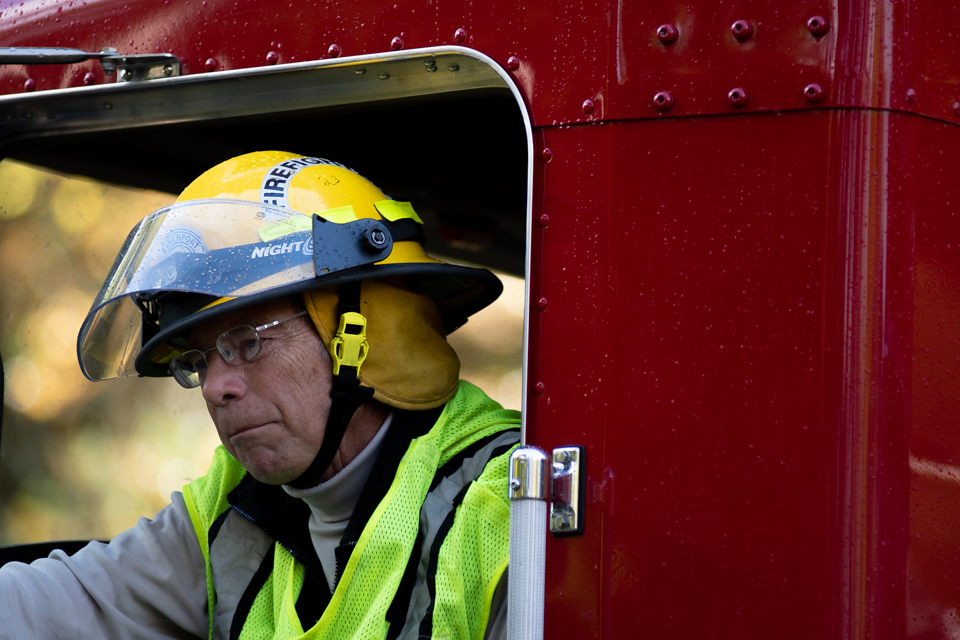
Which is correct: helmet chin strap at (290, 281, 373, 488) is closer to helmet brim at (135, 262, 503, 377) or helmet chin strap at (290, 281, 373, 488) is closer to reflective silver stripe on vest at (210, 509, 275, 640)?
helmet brim at (135, 262, 503, 377)

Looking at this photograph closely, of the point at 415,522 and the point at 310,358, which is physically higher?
the point at 310,358

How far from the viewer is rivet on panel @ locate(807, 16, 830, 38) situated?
4.77ft

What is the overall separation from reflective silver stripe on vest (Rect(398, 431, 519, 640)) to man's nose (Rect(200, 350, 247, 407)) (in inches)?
17.4

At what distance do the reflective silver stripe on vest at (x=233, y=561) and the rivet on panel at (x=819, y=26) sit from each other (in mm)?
1591

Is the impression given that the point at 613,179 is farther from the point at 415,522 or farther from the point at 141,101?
the point at 141,101

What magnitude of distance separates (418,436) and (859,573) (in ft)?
3.35

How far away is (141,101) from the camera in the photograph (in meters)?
2.15

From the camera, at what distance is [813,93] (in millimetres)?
1456

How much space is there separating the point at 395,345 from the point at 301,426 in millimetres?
256

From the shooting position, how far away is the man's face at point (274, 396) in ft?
6.95

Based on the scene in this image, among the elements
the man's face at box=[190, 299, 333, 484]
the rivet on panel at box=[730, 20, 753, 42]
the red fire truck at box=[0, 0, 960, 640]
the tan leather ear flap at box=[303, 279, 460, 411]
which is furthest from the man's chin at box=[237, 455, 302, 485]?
the rivet on panel at box=[730, 20, 753, 42]

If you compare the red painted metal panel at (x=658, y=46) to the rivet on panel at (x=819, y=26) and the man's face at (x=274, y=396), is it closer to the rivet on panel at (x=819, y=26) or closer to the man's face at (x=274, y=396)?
the rivet on panel at (x=819, y=26)

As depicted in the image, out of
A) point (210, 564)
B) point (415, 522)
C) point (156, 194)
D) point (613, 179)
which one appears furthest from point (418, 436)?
point (156, 194)

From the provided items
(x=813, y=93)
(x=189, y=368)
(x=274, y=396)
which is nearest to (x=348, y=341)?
(x=274, y=396)
